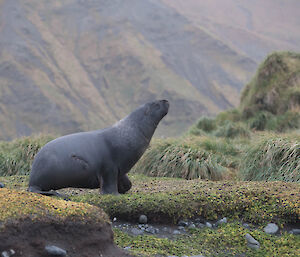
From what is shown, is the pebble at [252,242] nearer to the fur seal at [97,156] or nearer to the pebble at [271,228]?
the pebble at [271,228]

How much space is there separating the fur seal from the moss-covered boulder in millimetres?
1124

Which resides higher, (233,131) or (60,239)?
(60,239)

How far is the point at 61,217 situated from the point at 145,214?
1436mm

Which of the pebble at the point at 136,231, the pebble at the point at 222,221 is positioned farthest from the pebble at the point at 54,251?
the pebble at the point at 222,221

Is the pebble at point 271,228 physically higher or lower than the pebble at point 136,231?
higher

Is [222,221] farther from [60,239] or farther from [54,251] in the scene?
[54,251]

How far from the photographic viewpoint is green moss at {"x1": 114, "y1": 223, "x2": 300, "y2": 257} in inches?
166

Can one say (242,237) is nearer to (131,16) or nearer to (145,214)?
(145,214)

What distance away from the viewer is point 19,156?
31.4ft

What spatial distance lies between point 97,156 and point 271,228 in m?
2.22

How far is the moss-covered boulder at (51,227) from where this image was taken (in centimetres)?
342

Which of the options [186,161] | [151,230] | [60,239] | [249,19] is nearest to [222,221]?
[151,230]

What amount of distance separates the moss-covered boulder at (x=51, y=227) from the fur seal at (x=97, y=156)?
3.69 feet

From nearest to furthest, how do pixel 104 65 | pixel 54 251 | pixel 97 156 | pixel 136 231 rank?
pixel 54 251, pixel 136 231, pixel 97 156, pixel 104 65
